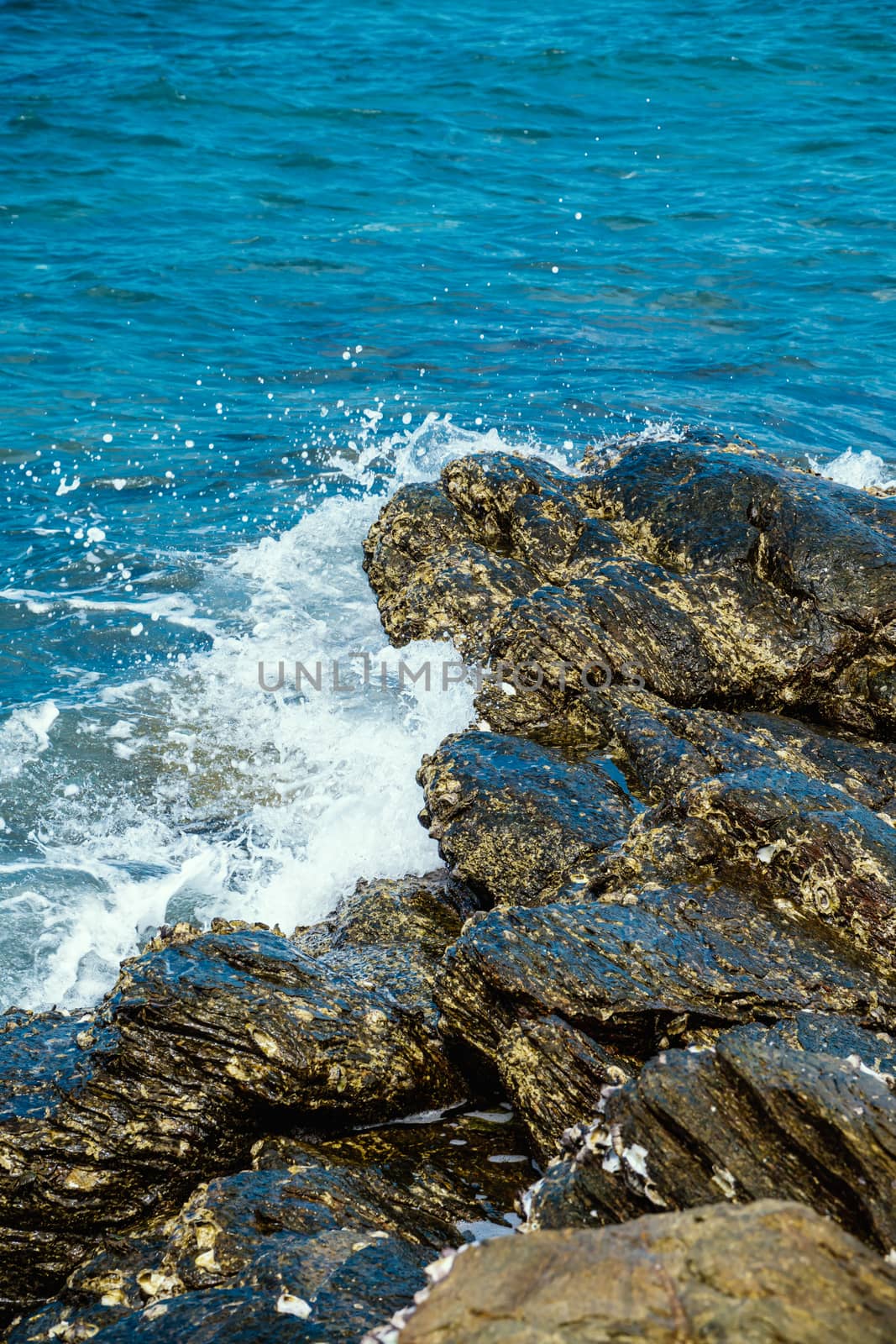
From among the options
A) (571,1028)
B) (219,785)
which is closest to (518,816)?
(571,1028)

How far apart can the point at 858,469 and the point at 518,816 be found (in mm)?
11497

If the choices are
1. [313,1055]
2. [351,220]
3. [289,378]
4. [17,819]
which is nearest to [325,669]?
[17,819]

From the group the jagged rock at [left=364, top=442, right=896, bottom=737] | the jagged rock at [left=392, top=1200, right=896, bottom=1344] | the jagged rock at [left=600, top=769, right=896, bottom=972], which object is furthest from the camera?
the jagged rock at [left=364, top=442, right=896, bottom=737]

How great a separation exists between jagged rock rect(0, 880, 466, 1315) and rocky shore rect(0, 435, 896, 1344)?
2 centimetres

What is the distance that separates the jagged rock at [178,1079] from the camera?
19.4ft

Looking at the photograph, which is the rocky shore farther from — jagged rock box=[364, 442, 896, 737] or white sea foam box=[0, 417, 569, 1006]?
white sea foam box=[0, 417, 569, 1006]

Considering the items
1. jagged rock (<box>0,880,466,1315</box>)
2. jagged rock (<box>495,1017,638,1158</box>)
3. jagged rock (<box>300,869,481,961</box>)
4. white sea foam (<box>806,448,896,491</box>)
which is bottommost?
jagged rock (<box>300,869,481,961</box>)

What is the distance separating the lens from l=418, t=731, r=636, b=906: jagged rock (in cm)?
795

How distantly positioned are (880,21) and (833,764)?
37623mm

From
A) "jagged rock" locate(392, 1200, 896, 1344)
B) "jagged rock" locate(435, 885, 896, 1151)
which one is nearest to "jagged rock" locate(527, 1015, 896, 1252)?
"jagged rock" locate(392, 1200, 896, 1344)

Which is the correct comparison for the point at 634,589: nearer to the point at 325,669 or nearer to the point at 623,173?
the point at 325,669

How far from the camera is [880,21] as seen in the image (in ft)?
123

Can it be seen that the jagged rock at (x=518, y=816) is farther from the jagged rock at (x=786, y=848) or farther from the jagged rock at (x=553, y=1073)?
the jagged rock at (x=553, y=1073)

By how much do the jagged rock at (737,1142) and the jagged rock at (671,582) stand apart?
4848 millimetres
